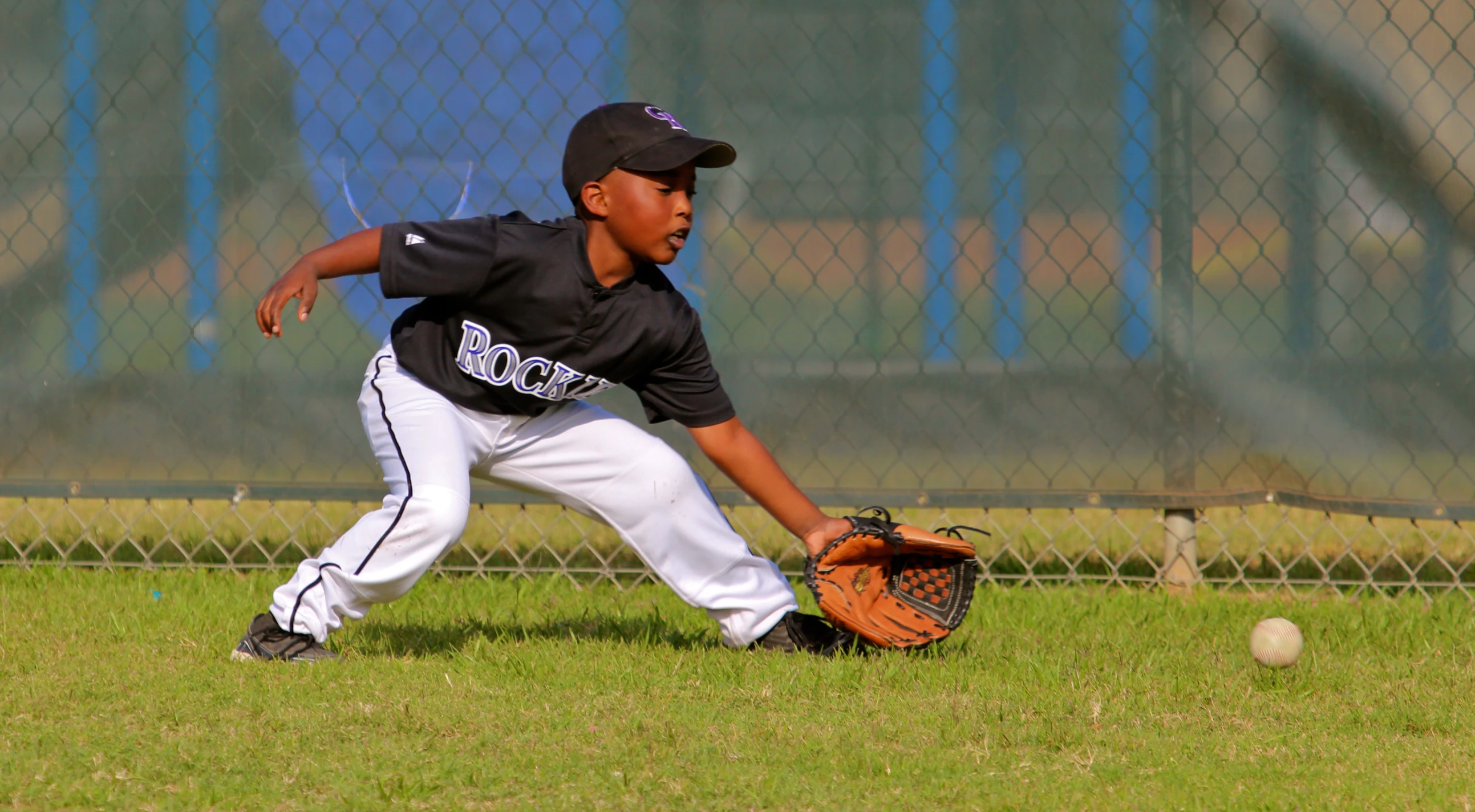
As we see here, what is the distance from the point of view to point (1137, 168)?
4.30 meters

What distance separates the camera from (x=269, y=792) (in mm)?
2439

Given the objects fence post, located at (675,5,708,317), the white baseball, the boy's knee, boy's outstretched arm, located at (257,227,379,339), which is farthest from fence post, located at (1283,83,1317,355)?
boy's outstretched arm, located at (257,227,379,339)

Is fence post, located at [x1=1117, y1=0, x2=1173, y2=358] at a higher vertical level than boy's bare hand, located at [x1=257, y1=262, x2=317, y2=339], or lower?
higher

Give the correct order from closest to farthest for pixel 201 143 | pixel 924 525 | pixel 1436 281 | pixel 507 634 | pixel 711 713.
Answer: pixel 711 713, pixel 507 634, pixel 1436 281, pixel 201 143, pixel 924 525

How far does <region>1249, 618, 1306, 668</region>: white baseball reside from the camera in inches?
134

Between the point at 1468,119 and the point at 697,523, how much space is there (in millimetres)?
2549

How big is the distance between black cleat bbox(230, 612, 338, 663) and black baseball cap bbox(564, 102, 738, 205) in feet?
4.10

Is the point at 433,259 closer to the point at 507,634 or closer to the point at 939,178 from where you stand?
the point at 507,634

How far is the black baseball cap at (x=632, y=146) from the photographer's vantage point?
3.35 metres

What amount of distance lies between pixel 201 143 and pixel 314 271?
5.10 ft

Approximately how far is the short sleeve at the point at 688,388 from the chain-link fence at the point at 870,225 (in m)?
0.85

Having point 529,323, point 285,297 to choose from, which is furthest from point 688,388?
point 285,297

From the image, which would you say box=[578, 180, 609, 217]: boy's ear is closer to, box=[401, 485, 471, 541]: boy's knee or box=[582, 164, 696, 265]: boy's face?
box=[582, 164, 696, 265]: boy's face

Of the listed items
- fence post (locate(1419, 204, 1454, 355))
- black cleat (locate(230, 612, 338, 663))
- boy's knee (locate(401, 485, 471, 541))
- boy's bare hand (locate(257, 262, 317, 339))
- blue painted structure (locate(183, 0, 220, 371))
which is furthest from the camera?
blue painted structure (locate(183, 0, 220, 371))
